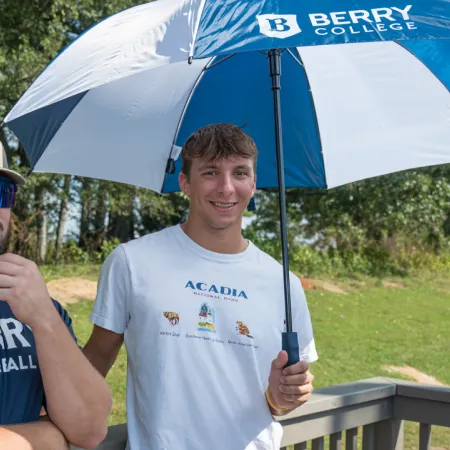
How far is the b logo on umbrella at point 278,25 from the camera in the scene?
1.85 meters

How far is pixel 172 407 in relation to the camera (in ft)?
6.88

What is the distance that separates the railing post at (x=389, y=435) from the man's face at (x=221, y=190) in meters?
1.48

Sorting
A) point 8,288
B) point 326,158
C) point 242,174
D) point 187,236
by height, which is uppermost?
point 326,158

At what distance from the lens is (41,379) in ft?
5.04

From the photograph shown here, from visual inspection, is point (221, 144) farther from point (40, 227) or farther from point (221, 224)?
point (40, 227)

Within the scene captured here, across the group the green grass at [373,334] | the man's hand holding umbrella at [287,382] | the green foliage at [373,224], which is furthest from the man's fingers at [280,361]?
the green foliage at [373,224]

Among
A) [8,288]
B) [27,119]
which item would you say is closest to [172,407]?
[8,288]

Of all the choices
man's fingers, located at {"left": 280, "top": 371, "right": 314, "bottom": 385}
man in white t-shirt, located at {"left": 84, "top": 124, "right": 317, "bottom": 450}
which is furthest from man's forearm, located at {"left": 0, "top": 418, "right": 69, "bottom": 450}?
man's fingers, located at {"left": 280, "top": 371, "right": 314, "bottom": 385}

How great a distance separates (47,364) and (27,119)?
1573 mm

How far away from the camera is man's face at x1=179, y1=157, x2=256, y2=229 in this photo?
7.49ft

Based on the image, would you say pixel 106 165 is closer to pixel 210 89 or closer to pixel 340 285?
pixel 210 89

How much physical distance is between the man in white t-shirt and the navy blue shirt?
599 millimetres

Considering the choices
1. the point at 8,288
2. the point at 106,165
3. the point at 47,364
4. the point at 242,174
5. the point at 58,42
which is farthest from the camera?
the point at 58,42

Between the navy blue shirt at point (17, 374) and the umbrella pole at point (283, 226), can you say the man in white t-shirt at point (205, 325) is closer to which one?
the umbrella pole at point (283, 226)
